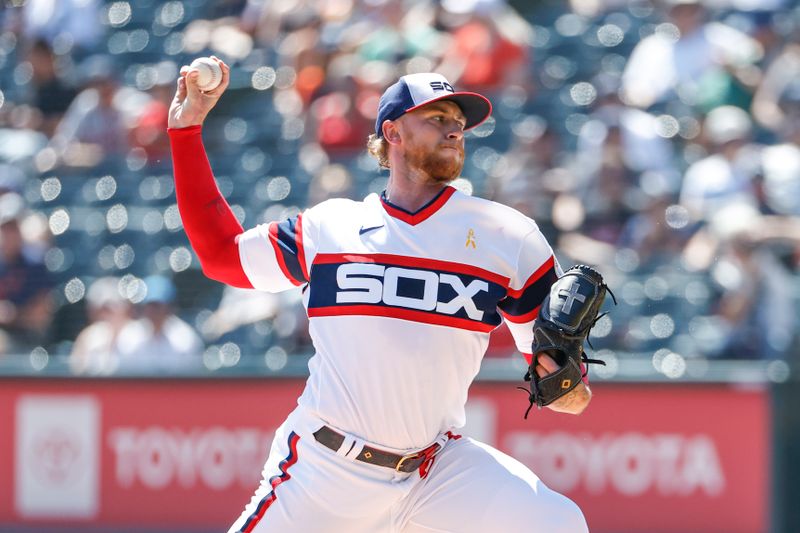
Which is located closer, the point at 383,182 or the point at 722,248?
the point at 722,248

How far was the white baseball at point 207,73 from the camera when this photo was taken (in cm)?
450

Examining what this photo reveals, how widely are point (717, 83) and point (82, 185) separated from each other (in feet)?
17.9

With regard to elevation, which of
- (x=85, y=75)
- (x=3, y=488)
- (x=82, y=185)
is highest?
(x=85, y=75)

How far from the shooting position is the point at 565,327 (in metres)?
4.14

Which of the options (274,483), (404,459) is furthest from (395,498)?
(274,483)

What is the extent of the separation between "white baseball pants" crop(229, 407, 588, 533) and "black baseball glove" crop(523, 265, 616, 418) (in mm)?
285

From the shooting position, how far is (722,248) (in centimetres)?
848

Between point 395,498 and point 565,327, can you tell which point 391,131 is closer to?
point 565,327

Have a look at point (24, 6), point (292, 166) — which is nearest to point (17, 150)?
point (24, 6)

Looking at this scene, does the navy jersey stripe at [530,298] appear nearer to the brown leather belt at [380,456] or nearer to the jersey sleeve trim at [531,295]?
the jersey sleeve trim at [531,295]

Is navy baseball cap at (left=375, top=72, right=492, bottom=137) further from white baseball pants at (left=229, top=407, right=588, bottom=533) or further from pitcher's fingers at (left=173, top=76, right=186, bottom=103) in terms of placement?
white baseball pants at (left=229, top=407, right=588, bottom=533)

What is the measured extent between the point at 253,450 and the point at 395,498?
433cm

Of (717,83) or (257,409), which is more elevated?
(717,83)

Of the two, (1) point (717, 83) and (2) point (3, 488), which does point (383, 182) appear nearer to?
(1) point (717, 83)
